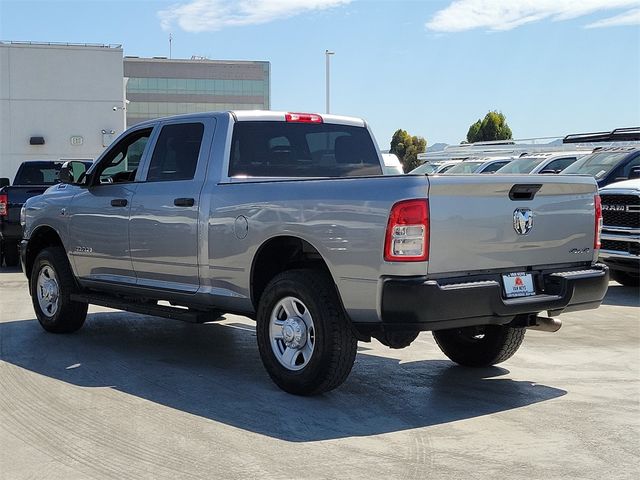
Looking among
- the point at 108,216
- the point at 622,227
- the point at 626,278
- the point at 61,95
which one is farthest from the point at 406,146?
the point at 108,216

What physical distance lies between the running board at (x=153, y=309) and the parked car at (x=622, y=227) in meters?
6.81

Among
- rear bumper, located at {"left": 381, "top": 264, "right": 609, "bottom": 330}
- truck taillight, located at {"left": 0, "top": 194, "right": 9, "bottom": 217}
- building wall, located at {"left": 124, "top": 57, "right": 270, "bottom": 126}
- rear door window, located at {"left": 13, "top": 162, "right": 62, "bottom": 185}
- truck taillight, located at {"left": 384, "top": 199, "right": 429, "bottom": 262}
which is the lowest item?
rear bumper, located at {"left": 381, "top": 264, "right": 609, "bottom": 330}

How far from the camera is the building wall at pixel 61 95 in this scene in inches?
1515

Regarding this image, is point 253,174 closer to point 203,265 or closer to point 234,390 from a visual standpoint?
point 203,265

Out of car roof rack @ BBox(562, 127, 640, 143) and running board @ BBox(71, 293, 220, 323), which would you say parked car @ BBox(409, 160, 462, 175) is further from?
running board @ BBox(71, 293, 220, 323)

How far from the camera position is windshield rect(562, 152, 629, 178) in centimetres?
1444

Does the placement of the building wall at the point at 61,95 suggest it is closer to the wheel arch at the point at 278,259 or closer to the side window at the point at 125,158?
the side window at the point at 125,158

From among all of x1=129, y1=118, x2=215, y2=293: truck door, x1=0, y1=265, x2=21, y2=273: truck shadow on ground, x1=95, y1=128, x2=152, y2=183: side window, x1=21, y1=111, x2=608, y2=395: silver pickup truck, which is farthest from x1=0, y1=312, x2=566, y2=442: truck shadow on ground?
x1=0, y1=265, x2=21, y2=273: truck shadow on ground

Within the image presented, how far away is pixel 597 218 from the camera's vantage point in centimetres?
651

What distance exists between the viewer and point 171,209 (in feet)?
23.4

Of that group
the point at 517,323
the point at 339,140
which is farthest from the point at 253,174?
the point at 517,323

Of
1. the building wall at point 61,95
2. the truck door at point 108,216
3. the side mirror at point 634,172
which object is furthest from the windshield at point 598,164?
the building wall at point 61,95

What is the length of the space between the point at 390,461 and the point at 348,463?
0.74 feet

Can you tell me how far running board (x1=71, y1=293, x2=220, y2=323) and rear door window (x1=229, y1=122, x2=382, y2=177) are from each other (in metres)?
1.12
